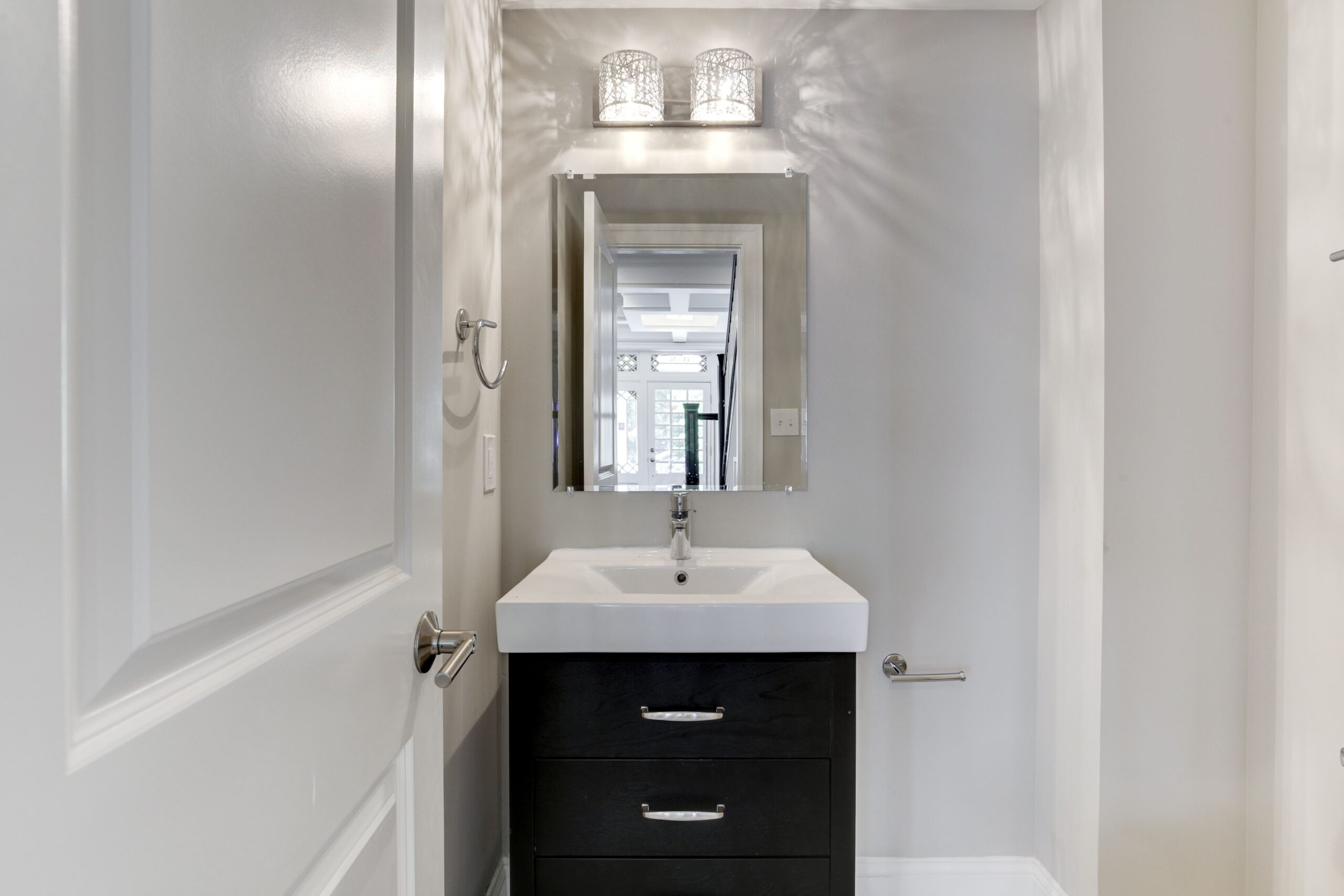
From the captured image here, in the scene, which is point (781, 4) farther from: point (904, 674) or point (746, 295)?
point (904, 674)

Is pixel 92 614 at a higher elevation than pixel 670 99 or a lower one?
lower

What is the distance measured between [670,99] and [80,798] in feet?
5.61

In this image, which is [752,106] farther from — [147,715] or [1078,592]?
[147,715]

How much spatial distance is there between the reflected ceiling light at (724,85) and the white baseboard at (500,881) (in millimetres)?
1792

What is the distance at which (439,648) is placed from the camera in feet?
2.38

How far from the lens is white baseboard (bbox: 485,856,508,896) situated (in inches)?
62.3

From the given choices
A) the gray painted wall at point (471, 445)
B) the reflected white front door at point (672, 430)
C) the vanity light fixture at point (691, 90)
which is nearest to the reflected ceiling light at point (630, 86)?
the vanity light fixture at point (691, 90)

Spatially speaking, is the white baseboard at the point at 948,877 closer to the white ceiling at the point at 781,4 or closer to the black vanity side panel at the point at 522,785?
the black vanity side panel at the point at 522,785

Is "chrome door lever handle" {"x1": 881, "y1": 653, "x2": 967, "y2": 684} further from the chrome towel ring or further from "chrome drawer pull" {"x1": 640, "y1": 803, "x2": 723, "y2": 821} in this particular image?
the chrome towel ring

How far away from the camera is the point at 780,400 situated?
1.70 meters

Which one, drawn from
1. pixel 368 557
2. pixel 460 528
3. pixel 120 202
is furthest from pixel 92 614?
pixel 460 528

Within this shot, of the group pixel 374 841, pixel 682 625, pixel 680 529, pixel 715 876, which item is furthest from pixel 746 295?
pixel 374 841

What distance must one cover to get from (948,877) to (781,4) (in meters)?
2.07

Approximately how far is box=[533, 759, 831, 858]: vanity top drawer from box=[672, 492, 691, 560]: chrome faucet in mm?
471
